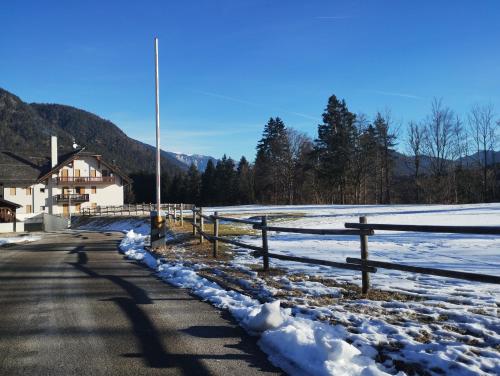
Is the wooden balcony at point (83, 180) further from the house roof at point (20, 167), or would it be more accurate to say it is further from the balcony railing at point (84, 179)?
the house roof at point (20, 167)

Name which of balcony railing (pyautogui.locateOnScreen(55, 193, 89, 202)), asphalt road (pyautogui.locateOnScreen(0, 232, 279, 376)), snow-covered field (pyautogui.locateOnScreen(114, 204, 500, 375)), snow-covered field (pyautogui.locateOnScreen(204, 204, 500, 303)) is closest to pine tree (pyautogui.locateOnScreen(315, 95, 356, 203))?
balcony railing (pyautogui.locateOnScreen(55, 193, 89, 202))

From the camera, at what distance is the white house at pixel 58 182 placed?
7088cm

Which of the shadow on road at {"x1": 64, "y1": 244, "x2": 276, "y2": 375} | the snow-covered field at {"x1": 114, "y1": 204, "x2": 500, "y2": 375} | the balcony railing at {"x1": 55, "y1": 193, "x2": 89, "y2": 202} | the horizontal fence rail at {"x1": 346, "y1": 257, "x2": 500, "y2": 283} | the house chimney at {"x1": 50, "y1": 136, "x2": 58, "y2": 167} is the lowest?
the shadow on road at {"x1": 64, "y1": 244, "x2": 276, "y2": 375}

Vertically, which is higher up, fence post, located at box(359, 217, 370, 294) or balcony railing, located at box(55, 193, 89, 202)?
balcony railing, located at box(55, 193, 89, 202)

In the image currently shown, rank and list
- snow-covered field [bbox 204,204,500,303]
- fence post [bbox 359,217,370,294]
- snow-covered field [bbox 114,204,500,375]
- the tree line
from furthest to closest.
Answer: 1. the tree line
2. snow-covered field [bbox 204,204,500,303]
3. fence post [bbox 359,217,370,294]
4. snow-covered field [bbox 114,204,500,375]

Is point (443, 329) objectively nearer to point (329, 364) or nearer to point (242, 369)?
point (329, 364)

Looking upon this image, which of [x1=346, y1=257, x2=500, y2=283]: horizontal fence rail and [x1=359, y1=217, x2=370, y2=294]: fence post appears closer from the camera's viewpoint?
[x1=346, y1=257, x2=500, y2=283]: horizontal fence rail

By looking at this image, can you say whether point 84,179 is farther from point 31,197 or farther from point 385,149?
point 385,149

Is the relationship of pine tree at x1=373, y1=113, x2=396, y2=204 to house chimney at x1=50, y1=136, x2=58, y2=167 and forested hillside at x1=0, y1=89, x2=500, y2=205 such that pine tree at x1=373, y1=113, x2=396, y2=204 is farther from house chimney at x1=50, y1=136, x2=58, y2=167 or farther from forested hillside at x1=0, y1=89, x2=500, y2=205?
house chimney at x1=50, y1=136, x2=58, y2=167

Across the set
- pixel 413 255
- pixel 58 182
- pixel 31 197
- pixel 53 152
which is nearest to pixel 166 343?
pixel 413 255

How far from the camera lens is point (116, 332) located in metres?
5.98

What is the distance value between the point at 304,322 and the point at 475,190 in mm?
69828

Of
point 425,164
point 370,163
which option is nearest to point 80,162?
point 370,163

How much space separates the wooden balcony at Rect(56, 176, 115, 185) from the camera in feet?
239
